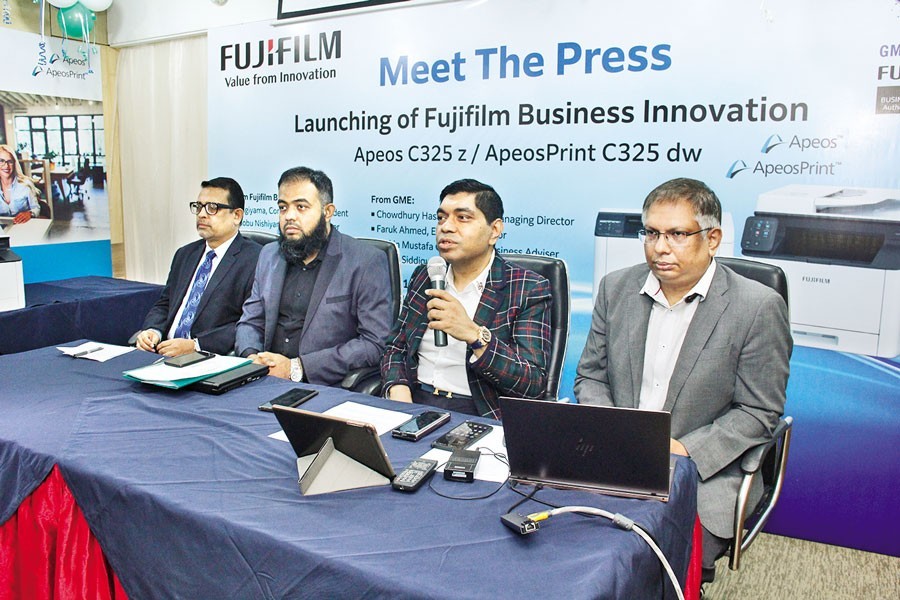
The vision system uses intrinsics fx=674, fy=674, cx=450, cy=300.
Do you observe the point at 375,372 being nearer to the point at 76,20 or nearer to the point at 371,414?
the point at 371,414

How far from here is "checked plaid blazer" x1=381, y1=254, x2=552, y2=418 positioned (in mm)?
2268

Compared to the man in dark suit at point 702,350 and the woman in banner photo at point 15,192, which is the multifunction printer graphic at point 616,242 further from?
the woman in banner photo at point 15,192

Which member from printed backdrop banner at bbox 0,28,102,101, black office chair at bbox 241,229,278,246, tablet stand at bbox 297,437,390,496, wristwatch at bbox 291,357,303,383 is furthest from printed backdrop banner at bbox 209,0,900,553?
tablet stand at bbox 297,437,390,496

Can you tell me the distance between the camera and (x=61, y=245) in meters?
4.82

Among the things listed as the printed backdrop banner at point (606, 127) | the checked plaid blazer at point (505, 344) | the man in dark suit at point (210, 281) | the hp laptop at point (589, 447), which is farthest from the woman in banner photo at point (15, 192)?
the hp laptop at point (589, 447)

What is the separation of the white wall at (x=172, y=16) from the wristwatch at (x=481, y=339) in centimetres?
295

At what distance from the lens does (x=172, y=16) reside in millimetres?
4684

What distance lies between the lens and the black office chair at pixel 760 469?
6.16 ft

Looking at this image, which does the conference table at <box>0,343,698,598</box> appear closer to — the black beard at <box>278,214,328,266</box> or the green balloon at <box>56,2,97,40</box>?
the black beard at <box>278,214,328,266</box>

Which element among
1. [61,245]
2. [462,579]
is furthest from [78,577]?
[61,245]

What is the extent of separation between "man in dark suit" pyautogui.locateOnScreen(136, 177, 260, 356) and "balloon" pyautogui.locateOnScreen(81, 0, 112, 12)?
2.18m

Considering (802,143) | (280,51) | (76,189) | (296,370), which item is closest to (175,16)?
(280,51)

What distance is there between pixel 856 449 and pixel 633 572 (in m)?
2.13

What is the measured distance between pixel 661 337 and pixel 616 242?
1013mm
